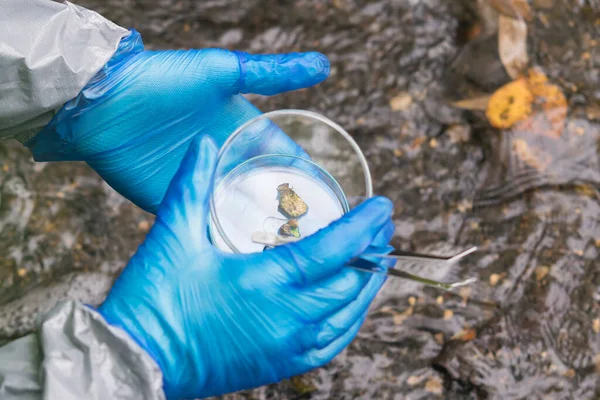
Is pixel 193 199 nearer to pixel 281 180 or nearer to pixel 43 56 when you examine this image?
pixel 281 180

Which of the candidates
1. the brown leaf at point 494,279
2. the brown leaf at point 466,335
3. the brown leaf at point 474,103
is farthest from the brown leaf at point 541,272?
the brown leaf at point 474,103

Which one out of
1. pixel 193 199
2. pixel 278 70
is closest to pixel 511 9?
pixel 278 70

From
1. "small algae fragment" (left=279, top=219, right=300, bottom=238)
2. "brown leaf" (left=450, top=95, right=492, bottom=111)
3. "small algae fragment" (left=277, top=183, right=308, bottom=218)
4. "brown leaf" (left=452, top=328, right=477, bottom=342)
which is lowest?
"brown leaf" (left=452, top=328, right=477, bottom=342)

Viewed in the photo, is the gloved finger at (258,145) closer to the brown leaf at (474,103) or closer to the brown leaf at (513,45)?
the brown leaf at (474,103)

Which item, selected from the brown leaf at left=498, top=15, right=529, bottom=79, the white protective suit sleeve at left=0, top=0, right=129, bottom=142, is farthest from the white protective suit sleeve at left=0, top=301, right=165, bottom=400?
the brown leaf at left=498, top=15, right=529, bottom=79

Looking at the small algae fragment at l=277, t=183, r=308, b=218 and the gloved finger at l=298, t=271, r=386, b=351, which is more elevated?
the small algae fragment at l=277, t=183, r=308, b=218

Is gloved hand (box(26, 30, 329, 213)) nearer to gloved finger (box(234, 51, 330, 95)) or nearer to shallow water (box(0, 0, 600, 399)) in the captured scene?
gloved finger (box(234, 51, 330, 95))

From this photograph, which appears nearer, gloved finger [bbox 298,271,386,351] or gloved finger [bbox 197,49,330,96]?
gloved finger [bbox 298,271,386,351]

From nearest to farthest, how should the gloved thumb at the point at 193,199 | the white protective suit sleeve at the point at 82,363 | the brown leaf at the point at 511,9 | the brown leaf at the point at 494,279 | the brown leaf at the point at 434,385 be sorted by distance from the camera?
the white protective suit sleeve at the point at 82,363
the gloved thumb at the point at 193,199
the brown leaf at the point at 434,385
the brown leaf at the point at 494,279
the brown leaf at the point at 511,9
